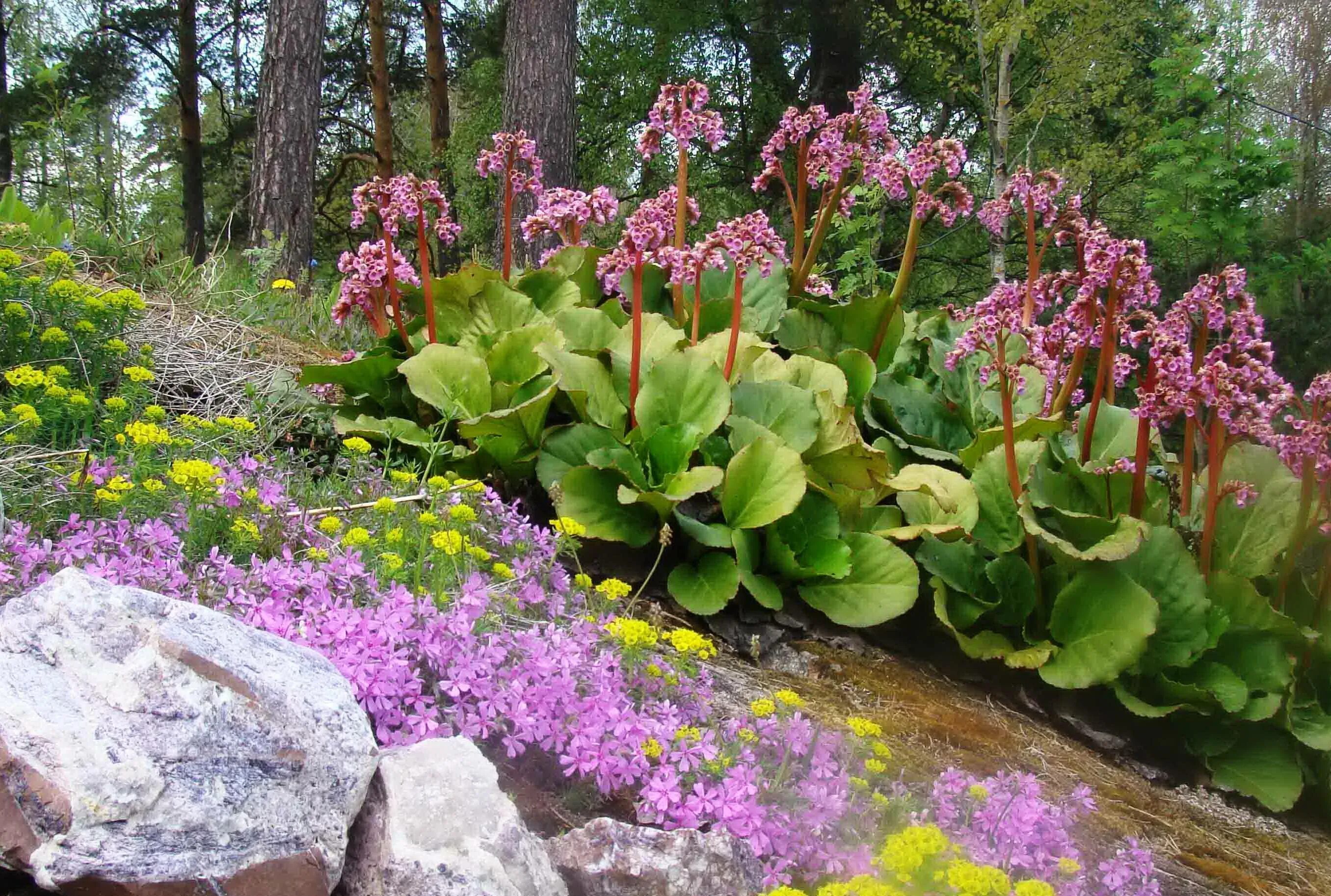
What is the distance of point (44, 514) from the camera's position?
1.94 m

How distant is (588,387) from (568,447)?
0.73 feet

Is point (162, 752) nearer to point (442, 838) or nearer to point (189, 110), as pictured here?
point (442, 838)

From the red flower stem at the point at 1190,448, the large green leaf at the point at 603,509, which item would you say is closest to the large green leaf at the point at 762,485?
the large green leaf at the point at 603,509

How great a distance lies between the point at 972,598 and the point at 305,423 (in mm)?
2363

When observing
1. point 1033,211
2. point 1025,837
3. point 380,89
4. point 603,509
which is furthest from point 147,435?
point 380,89

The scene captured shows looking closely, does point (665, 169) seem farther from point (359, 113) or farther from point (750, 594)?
point (750, 594)

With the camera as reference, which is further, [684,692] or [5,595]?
[684,692]

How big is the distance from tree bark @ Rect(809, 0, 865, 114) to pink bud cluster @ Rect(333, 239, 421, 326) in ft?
41.5

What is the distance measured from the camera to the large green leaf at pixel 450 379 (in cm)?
306

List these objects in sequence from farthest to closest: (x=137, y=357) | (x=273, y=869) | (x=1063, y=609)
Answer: (x=137, y=357) → (x=1063, y=609) → (x=273, y=869)

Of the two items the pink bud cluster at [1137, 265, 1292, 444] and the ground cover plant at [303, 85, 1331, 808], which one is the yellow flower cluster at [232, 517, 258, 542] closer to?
the ground cover plant at [303, 85, 1331, 808]

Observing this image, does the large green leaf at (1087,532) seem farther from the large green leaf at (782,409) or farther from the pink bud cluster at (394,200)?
the pink bud cluster at (394,200)

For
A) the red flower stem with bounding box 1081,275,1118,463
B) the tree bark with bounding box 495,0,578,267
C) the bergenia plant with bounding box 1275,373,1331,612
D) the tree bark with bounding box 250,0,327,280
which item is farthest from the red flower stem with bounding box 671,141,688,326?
the tree bark with bounding box 250,0,327,280

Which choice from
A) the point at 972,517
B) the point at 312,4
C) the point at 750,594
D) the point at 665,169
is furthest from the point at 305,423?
the point at 665,169
